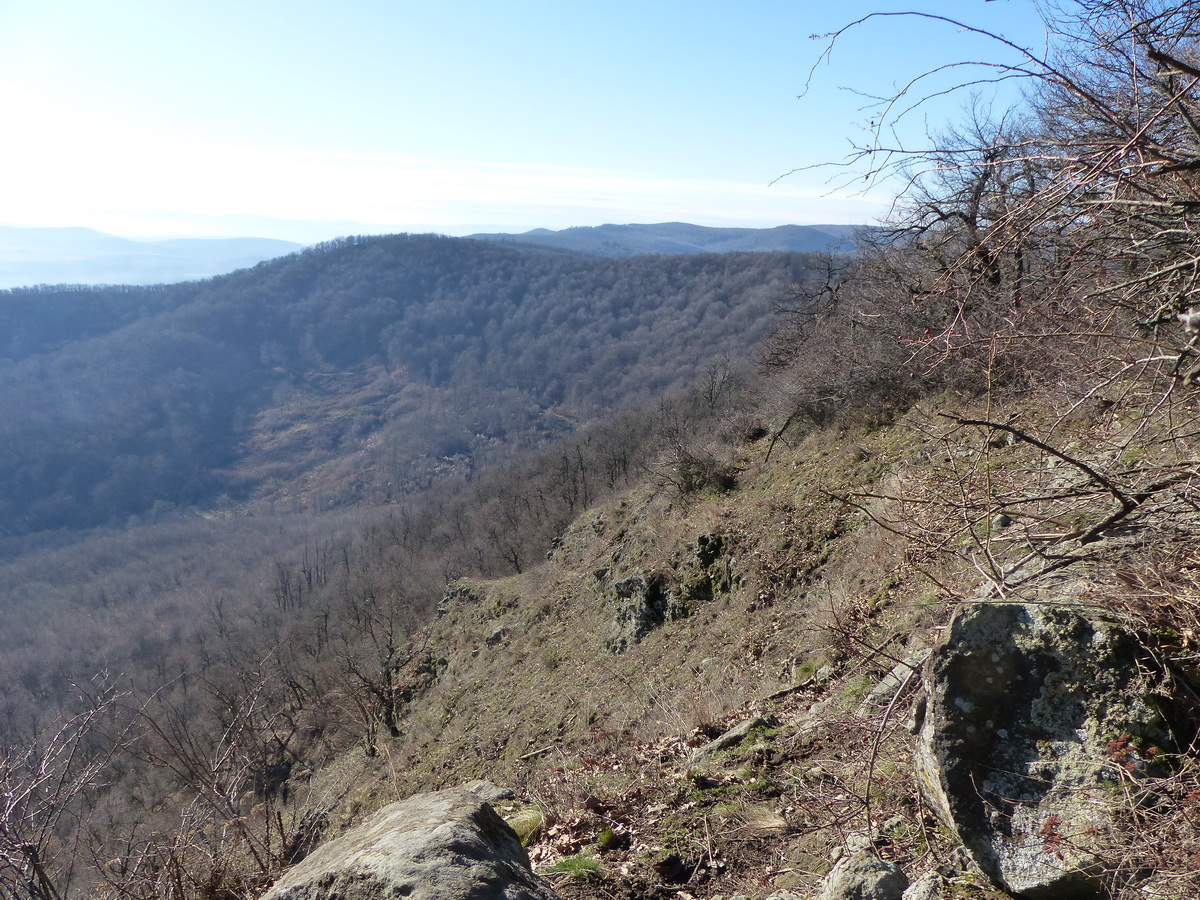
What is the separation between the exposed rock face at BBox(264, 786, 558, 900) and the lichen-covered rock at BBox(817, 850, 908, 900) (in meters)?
1.13

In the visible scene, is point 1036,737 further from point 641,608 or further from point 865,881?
point 641,608

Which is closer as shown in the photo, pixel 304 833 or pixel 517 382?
pixel 304 833

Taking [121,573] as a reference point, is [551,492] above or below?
above

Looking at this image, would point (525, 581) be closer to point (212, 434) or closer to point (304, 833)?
point (304, 833)

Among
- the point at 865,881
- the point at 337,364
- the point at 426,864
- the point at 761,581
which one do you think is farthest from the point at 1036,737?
the point at 337,364

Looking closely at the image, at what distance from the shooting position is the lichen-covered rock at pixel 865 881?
2.79 meters

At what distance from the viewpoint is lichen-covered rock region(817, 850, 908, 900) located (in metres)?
2.79

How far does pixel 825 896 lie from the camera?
2.90m

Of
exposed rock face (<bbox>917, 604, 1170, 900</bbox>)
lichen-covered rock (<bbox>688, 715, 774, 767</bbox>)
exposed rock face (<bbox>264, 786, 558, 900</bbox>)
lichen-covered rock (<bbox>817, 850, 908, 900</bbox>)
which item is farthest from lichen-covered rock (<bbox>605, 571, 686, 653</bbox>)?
exposed rock face (<bbox>917, 604, 1170, 900</bbox>)

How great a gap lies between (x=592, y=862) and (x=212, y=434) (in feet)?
546

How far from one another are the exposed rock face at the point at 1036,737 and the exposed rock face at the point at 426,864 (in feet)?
5.37

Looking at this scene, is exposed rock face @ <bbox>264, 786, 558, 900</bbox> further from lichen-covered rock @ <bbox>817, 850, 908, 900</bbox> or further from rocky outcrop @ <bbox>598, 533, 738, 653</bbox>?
rocky outcrop @ <bbox>598, 533, 738, 653</bbox>

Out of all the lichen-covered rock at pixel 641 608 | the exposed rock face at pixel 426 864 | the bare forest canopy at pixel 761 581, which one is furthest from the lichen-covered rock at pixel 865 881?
the lichen-covered rock at pixel 641 608

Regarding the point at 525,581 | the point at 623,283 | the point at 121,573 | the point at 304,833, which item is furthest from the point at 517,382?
the point at 304,833
